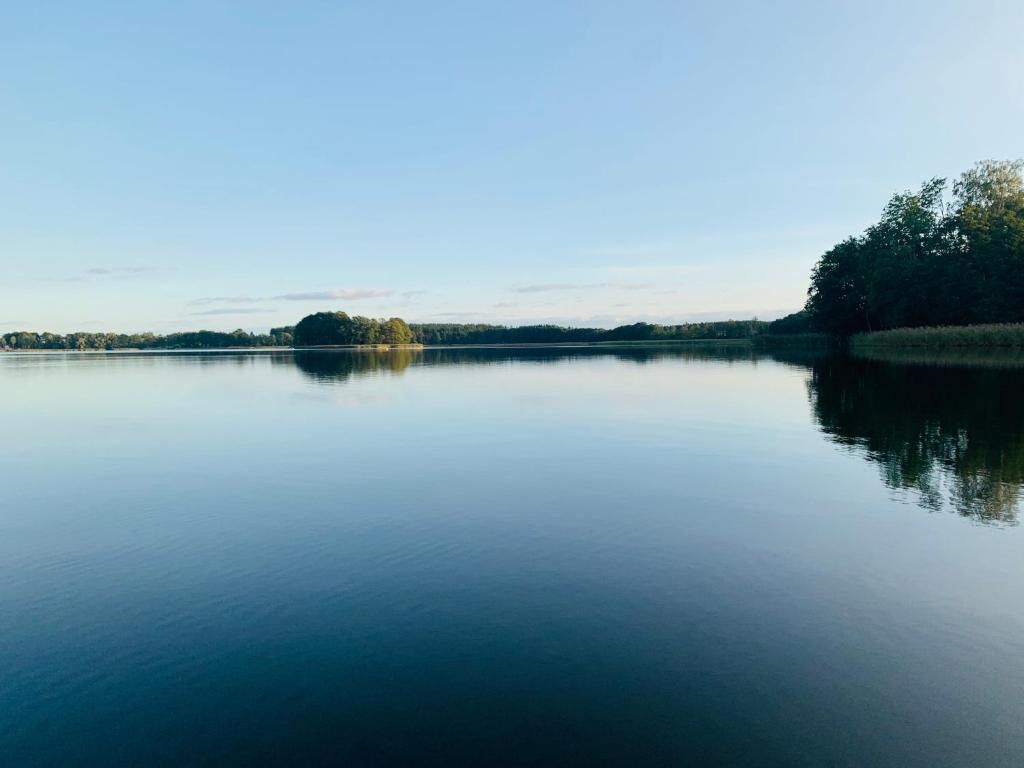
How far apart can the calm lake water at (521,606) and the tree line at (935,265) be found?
233 ft

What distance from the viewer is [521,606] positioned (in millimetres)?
8305

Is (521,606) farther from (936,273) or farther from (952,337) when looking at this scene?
(936,273)

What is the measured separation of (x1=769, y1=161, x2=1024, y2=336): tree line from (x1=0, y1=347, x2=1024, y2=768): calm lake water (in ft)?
233

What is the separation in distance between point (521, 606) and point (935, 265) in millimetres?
96227

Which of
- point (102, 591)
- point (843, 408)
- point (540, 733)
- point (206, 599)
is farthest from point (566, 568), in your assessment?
point (843, 408)

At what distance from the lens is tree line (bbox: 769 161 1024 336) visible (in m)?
73.9

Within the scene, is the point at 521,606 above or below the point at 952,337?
below

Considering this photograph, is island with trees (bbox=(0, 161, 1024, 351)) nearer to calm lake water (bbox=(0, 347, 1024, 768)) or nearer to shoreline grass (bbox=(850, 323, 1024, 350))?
shoreline grass (bbox=(850, 323, 1024, 350))

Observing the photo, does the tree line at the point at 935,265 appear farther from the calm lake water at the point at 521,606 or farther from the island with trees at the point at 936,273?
the calm lake water at the point at 521,606

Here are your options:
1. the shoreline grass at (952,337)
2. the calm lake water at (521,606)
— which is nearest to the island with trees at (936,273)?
the shoreline grass at (952,337)

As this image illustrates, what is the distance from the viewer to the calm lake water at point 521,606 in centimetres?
562

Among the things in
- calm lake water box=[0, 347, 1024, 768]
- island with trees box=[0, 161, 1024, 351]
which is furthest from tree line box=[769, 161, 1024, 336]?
calm lake water box=[0, 347, 1024, 768]

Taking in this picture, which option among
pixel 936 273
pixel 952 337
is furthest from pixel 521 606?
pixel 936 273

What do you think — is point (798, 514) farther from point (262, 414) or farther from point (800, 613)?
point (262, 414)
